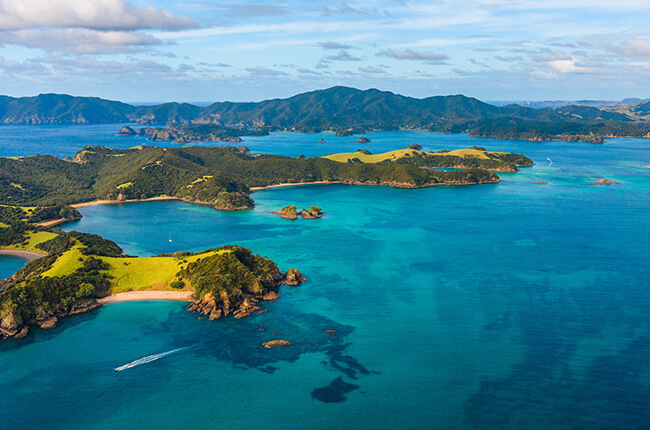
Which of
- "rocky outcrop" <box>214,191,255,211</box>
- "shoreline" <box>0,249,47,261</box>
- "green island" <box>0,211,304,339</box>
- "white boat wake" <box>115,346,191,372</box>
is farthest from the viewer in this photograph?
"rocky outcrop" <box>214,191,255,211</box>

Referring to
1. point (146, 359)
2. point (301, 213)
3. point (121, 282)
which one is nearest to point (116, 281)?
point (121, 282)

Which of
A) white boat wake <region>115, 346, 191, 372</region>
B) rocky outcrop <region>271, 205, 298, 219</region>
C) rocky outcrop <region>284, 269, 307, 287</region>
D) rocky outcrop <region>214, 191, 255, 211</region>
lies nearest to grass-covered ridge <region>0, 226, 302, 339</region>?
rocky outcrop <region>284, 269, 307, 287</region>

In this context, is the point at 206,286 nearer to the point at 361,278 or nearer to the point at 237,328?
the point at 237,328

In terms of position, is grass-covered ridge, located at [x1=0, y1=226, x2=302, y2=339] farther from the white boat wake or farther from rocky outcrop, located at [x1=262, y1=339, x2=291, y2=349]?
rocky outcrop, located at [x1=262, y1=339, x2=291, y2=349]

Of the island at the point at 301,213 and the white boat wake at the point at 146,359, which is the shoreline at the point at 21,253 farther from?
the island at the point at 301,213

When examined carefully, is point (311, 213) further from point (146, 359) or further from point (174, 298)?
point (146, 359)

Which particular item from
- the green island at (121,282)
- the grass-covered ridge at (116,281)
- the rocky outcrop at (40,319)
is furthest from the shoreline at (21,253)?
the rocky outcrop at (40,319)

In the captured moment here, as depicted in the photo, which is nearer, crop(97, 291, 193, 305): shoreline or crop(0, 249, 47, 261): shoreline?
crop(97, 291, 193, 305): shoreline
